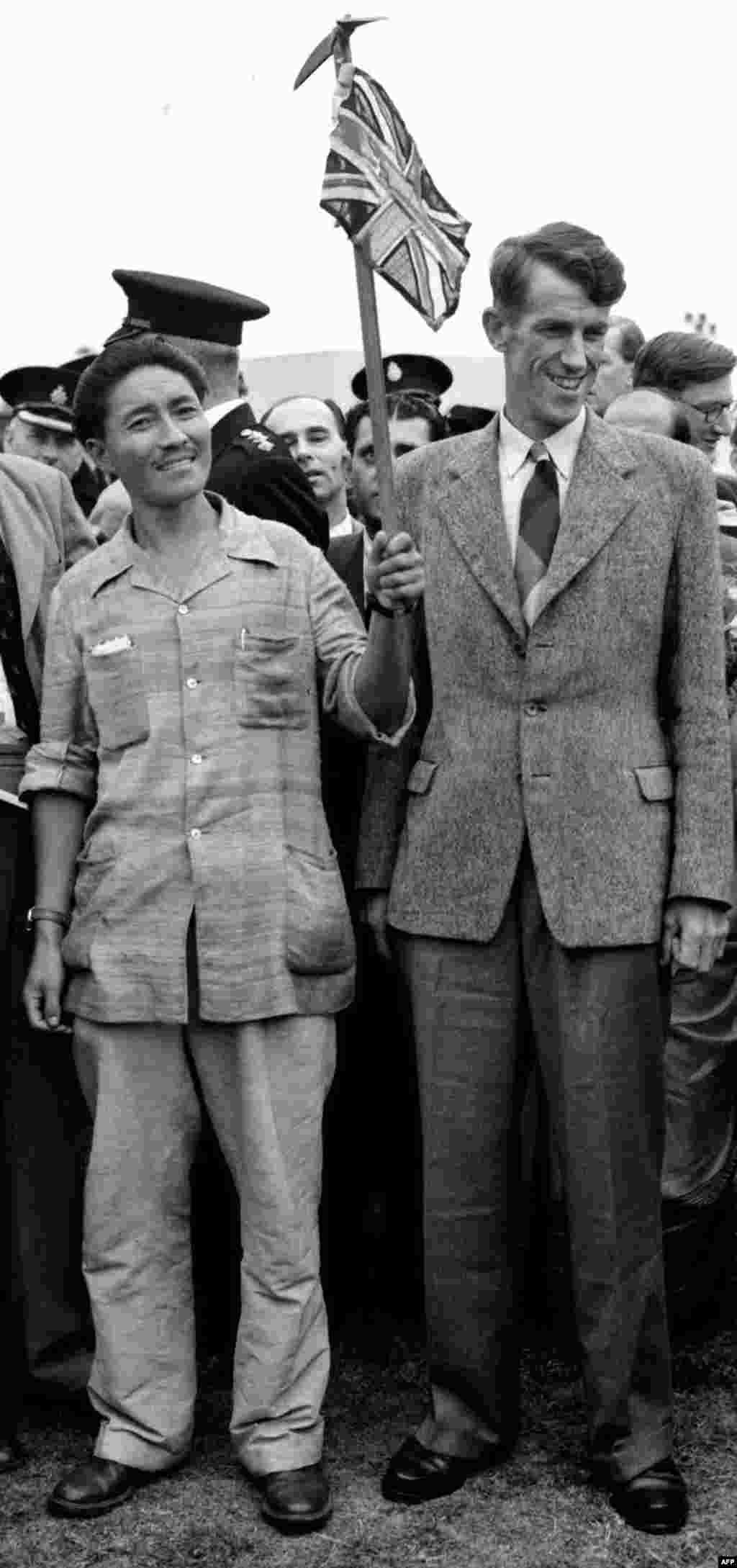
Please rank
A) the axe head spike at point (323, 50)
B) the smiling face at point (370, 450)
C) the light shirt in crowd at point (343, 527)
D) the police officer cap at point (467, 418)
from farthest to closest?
the police officer cap at point (467, 418)
the light shirt in crowd at point (343, 527)
the smiling face at point (370, 450)
the axe head spike at point (323, 50)

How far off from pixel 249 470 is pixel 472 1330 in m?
1.67

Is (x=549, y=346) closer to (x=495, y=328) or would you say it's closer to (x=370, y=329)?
(x=495, y=328)

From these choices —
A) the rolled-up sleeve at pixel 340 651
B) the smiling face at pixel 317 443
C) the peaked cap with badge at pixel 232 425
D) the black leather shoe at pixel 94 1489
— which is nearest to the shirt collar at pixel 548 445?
the rolled-up sleeve at pixel 340 651

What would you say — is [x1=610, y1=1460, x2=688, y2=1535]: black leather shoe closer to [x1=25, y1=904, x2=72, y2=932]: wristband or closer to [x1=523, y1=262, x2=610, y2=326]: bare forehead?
[x1=25, y1=904, x2=72, y2=932]: wristband

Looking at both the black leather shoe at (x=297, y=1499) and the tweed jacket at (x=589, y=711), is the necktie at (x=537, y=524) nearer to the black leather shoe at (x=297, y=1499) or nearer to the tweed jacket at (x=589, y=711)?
the tweed jacket at (x=589, y=711)

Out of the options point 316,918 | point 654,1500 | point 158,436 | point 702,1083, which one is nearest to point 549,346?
point 158,436

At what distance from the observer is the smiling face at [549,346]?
3.40 meters

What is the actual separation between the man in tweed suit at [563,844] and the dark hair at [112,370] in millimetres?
513

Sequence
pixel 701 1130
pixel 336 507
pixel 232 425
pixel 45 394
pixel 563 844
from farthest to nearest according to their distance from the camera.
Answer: pixel 45 394 → pixel 336 507 → pixel 232 425 → pixel 701 1130 → pixel 563 844

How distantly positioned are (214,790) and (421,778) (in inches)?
14.2

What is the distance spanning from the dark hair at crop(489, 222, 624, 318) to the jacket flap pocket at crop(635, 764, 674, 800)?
789 millimetres

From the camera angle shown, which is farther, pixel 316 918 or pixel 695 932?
pixel 316 918

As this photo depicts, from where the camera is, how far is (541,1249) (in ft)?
14.1

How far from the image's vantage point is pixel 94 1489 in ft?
11.4
